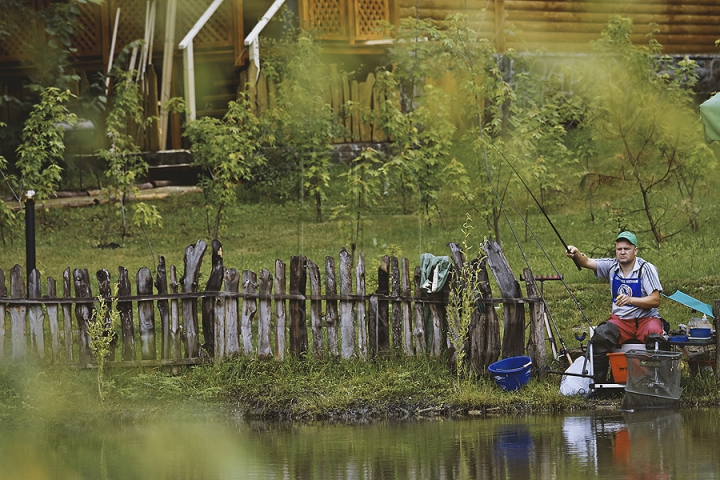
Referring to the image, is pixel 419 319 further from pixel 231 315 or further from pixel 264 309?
pixel 231 315

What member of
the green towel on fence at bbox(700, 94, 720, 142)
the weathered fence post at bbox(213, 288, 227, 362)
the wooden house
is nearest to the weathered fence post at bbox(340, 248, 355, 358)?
the weathered fence post at bbox(213, 288, 227, 362)

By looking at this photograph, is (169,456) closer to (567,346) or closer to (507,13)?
(567,346)

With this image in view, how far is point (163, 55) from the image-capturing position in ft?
80.0

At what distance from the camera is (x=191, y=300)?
1152 centimetres

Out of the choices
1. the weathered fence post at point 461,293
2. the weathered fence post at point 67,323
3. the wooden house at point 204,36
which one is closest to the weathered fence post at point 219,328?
the weathered fence post at point 67,323

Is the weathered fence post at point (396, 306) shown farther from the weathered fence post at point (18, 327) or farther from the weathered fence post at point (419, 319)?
the weathered fence post at point (18, 327)

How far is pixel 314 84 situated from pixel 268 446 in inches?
524

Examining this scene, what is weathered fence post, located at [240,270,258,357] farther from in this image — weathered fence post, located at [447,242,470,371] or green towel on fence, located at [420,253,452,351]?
weathered fence post, located at [447,242,470,371]

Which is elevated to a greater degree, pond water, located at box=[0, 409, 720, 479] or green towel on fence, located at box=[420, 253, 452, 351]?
green towel on fence, located at box=[420, 253, 452, 351]

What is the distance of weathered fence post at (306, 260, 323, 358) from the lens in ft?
37.5

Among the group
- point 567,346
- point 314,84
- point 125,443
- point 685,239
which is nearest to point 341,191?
point 314,84

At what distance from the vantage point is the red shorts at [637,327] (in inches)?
429

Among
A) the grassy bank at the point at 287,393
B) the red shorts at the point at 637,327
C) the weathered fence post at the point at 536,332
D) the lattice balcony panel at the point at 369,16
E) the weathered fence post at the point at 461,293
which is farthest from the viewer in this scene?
the lattice balcony panel at the point at 369,16

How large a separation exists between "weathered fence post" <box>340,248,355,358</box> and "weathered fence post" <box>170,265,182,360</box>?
1.53 metres
